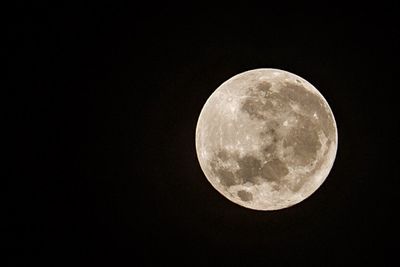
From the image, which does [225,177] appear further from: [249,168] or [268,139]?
[268,139]

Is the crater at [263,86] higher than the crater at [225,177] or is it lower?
higher

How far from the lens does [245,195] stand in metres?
2.73

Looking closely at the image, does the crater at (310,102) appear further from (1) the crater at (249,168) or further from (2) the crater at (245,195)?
(2) the crater at (245,195)

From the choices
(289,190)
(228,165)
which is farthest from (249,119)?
(289,190)

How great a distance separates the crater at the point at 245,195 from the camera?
2.71 m

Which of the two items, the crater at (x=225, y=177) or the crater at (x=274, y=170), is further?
the crater at (x=225, y=177)

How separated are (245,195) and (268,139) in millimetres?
390

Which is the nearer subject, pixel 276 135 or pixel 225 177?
pixel 276 135

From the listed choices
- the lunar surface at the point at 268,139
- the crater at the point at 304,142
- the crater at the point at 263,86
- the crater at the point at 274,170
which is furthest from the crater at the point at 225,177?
the crater at the point at 263,86

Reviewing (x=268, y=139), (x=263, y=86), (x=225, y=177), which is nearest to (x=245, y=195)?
(x=225, y=177)

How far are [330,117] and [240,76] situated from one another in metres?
0.61

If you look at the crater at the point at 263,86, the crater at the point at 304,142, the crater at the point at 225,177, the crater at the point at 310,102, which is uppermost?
the crater at the point at 263,86

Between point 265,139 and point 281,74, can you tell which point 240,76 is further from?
point 265,139

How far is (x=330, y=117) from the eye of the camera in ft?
9.15
